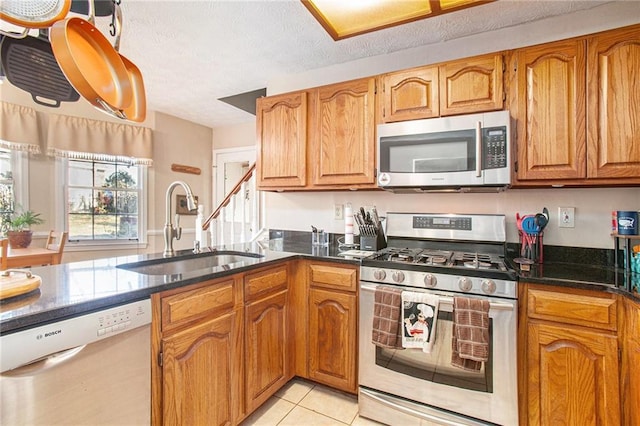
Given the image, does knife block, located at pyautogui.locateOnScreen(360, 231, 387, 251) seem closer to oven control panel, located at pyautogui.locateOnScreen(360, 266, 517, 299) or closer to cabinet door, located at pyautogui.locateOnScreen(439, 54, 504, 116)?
oven control panel, located at pyautogui.locateOnScreen(360, 266, 517, 299)

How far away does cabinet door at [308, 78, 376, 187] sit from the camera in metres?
2.09

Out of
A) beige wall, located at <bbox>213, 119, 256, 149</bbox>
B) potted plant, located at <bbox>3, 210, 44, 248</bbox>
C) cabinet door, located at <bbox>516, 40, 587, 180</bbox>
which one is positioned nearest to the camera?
cabinet door, located at <bbox>516, 40, 587, 180</bbox>

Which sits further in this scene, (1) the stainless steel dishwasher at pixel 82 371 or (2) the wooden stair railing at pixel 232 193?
(2) the wooden stair railing at pixel 232 193

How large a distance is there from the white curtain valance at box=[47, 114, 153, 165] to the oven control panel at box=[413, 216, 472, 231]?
3.45 m

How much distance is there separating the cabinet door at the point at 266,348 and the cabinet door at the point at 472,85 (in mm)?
1620

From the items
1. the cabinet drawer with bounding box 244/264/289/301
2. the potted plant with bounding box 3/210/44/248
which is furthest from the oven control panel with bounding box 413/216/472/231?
the potted plant with bounding box 3/210/44/248

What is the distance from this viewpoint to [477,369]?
1.43 m

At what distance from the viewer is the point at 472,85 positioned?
5.90ft

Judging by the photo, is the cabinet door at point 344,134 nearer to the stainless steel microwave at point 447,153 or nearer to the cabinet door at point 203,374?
the stainless steel microwave at point 447,153

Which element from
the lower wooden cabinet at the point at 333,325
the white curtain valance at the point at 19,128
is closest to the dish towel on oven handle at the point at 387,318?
the lower wooden cabinet at the point at 333,325

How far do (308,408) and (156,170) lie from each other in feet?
11.5

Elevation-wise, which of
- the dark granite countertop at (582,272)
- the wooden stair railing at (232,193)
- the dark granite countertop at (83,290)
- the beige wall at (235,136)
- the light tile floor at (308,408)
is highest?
the beige wall at (235,136)

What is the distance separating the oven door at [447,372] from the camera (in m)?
1.40

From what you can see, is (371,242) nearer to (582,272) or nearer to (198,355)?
(582,272)
